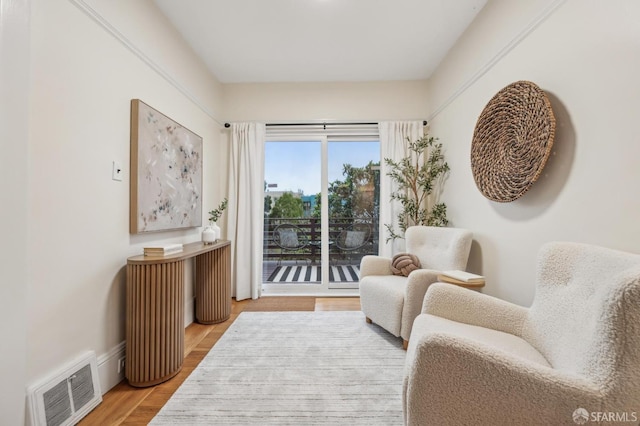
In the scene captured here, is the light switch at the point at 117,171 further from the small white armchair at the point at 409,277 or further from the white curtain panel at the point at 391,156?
the white curtain panel at the point at 391,156

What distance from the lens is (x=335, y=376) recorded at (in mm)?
1652

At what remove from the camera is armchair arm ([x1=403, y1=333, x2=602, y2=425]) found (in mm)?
756

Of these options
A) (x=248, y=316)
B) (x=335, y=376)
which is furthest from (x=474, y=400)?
(x=248, y=316)

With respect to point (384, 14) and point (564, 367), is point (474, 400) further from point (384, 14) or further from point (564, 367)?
point (384, 14)

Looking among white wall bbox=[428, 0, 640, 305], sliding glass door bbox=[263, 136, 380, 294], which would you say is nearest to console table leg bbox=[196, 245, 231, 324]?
sliding glass door bbox=[263, 136, 380, 294]

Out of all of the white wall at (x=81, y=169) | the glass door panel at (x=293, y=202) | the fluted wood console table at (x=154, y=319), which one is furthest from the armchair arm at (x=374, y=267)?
the white wall at (x=81, y=169)

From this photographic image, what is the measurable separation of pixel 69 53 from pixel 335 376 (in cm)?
237

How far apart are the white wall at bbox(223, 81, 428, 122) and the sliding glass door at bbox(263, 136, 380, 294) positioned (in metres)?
0.33

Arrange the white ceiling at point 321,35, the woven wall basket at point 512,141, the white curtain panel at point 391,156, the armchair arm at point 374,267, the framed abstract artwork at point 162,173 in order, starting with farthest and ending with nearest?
the white curtain panel at point 391,156
the armchair arm at point 374,267
the white ceiling at point 321,35
the framed abstract artwork at point 162,173
the woven wall basket at point 512,141

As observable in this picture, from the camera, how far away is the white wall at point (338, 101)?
324 cm

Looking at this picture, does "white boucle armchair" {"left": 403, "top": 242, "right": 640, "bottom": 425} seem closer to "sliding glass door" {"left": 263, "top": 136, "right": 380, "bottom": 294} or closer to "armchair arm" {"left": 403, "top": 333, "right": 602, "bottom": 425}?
"armchair arm" {"left": 403, "top": 333, "right": 602, "bottom": 425}

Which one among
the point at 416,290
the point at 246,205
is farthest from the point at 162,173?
the point at 416,290

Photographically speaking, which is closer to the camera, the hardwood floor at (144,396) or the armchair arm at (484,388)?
the armchair arm at (484,388)

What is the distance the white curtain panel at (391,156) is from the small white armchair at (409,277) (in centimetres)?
53
